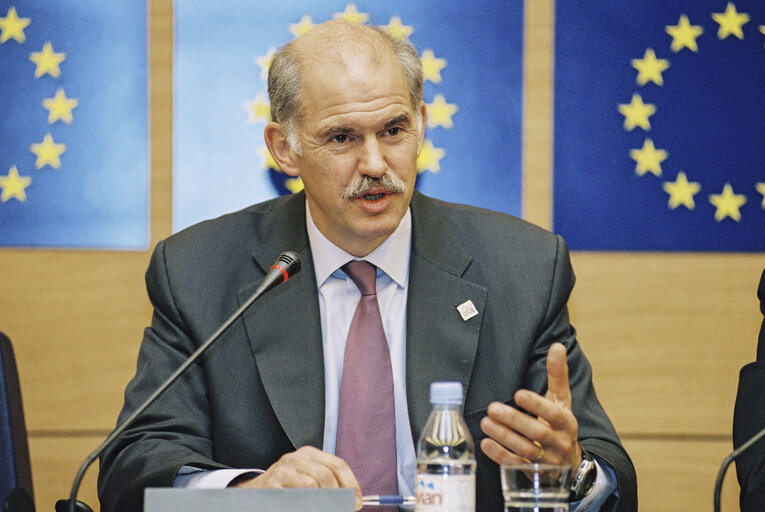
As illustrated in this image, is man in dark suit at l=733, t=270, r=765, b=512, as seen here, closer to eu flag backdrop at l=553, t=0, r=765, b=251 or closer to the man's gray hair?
eu flag backdrop at l=553, t=0, r=765, b=251

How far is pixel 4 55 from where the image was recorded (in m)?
3.33

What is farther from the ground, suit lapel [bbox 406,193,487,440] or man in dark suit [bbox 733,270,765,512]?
suit lapel [bbox 406,193,487,440]

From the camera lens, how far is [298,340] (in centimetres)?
243

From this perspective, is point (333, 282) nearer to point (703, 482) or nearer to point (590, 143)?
point (590, 143)

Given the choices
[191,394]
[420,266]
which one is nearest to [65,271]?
[191,394]

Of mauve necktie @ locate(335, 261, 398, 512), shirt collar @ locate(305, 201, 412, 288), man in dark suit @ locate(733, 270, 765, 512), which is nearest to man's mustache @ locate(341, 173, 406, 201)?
shirt collar @ locate(305, 201, 412, 288)

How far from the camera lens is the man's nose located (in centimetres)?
239

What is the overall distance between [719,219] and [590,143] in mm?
489

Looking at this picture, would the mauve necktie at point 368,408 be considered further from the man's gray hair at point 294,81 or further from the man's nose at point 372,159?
the man's gray hair at point 294,81

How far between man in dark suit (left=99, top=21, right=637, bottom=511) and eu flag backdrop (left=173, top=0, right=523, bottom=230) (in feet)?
2.26

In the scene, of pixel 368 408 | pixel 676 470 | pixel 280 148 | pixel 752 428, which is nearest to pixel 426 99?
pixel 280 148

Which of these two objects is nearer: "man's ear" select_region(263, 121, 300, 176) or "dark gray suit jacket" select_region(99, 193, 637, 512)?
"dark gray suit jacket" select_region(99, 193, 637, 512)

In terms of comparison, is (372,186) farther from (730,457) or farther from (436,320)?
(730,457)

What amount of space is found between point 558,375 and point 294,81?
1.07 meters
